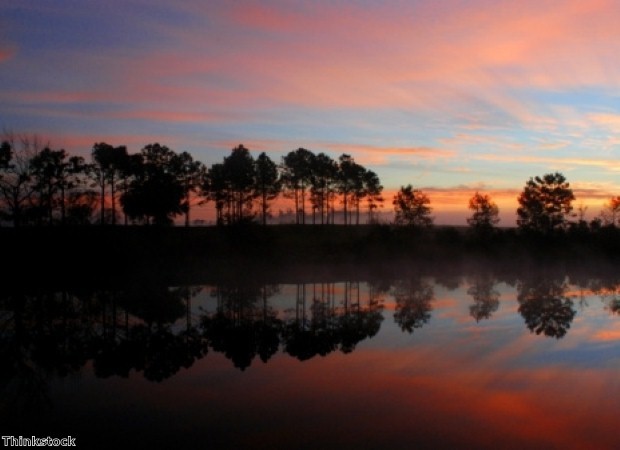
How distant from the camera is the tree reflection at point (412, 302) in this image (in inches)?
908

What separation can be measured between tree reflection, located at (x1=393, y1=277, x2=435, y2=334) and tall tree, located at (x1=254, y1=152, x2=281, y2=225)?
45.7 metres

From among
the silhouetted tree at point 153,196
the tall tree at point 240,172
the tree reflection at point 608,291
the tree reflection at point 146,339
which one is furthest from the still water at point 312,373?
the tall tree at point 240,172

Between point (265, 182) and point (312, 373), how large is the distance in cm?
7053

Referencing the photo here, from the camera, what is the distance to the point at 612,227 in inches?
2953

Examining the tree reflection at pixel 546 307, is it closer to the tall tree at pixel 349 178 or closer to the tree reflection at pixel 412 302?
the tree reflection at pixel 412 302

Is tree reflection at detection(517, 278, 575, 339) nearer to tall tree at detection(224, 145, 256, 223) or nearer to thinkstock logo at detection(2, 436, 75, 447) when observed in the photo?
thinkstock logo at detection(2, 436, 75, 447)

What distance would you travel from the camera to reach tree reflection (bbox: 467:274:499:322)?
998 inches

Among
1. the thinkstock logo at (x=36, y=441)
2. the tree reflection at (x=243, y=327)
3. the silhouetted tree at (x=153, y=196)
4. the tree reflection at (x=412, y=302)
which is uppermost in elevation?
the silhouetted tree at (x=153, y=196)

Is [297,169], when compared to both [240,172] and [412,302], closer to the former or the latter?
[240,172]

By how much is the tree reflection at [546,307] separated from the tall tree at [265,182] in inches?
2016

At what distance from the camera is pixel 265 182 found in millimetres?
84500

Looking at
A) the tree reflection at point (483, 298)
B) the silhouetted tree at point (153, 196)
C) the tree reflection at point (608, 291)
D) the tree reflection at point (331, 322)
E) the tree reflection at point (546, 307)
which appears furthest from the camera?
the silhouetted tree at point (153, 196)

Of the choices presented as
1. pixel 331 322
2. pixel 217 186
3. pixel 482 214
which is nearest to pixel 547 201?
pixel 482 214

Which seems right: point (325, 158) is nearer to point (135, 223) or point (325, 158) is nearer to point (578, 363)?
point (135, 223)
